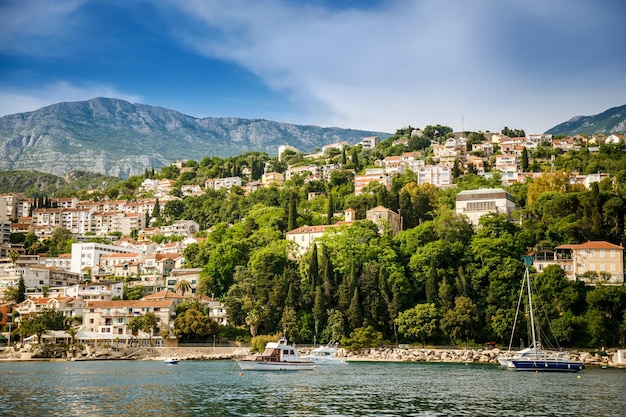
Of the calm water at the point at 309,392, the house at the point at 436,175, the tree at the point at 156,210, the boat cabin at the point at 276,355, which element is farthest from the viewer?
the tree at the point at 156,210

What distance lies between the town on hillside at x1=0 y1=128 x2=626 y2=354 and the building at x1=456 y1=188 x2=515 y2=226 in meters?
0.15

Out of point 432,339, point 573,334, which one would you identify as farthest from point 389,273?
point 573,334

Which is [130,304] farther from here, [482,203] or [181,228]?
[181,228]

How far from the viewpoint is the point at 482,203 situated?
88688 mm

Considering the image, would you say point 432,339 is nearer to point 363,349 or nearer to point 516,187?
point 363,349

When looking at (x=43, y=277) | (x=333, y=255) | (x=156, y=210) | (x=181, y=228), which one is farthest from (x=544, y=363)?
(x=156, y=210)

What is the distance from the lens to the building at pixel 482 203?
88188 mm

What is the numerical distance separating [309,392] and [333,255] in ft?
134

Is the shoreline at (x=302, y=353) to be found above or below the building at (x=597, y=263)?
below

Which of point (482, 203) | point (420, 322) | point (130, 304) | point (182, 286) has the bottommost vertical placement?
point (420, 322)

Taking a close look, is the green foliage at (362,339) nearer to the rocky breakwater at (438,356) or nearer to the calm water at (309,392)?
the rocky breakwater at (438,356)

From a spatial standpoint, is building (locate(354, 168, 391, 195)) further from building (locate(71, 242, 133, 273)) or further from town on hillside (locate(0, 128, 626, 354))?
building (locate(71, 242, 133, 273))

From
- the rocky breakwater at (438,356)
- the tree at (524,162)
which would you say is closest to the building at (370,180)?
the tree at (524,162)

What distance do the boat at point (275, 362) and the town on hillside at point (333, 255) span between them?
50.2 feet
